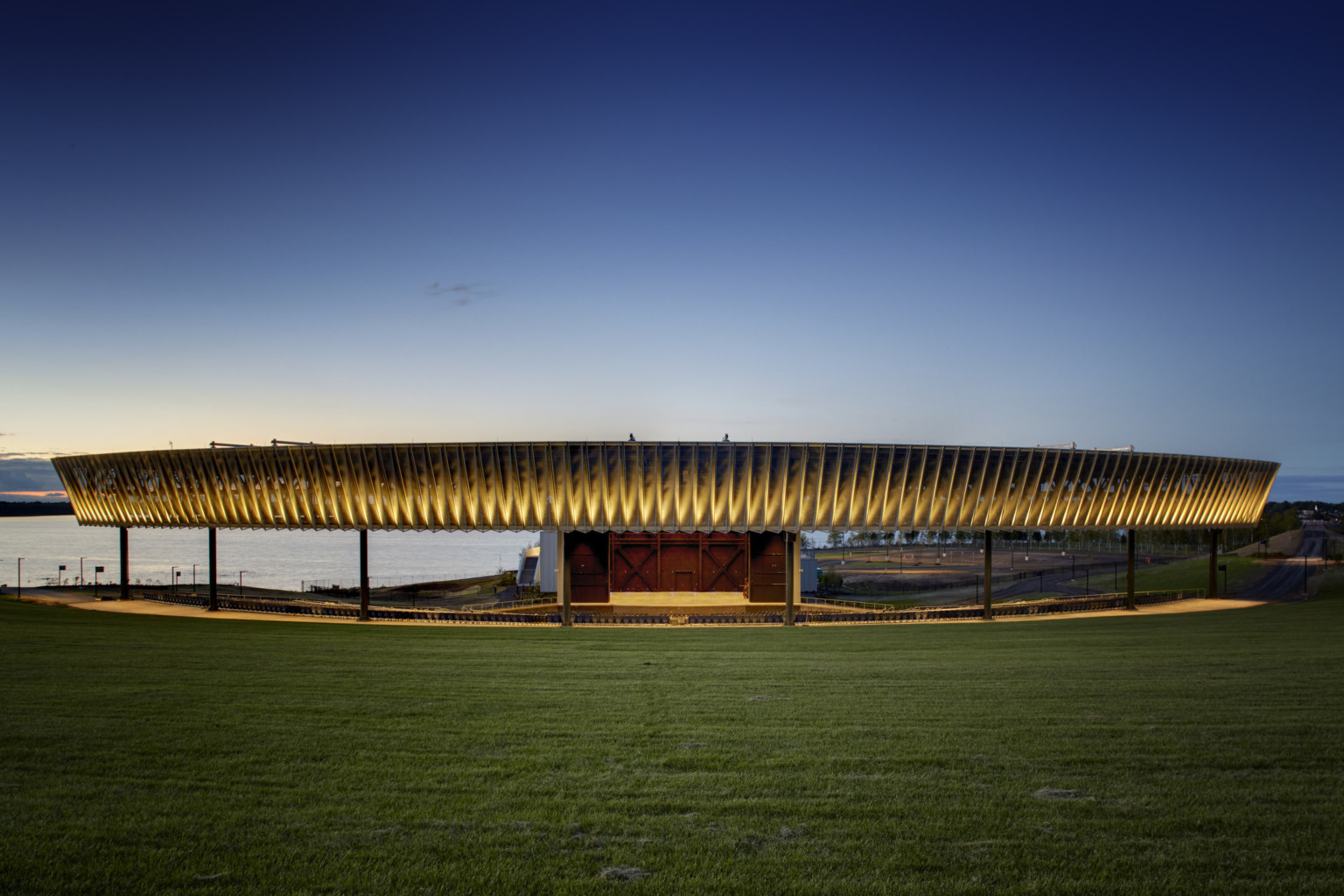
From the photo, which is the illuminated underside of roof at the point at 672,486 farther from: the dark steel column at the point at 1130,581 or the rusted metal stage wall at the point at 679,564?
the rusted metal stage wall at the point at 679,564

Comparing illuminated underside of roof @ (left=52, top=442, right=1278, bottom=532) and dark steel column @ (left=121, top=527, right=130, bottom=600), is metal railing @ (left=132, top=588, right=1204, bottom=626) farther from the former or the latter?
dark steel column @ (left=121, top=527, right=130, bottom=600)

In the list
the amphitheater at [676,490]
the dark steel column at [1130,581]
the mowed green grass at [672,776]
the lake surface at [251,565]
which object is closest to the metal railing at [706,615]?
the amphitheater at [676,490]

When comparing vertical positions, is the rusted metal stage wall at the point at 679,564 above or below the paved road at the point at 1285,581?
above

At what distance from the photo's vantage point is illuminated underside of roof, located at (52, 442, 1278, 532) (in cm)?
2962

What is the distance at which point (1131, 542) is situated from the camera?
32.8 metres

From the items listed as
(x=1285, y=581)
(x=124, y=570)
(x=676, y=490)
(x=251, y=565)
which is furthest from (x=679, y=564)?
(x=251, y=565)

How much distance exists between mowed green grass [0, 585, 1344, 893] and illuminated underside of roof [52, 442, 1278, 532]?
1481 centimetres

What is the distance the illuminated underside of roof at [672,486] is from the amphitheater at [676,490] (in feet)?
0.18

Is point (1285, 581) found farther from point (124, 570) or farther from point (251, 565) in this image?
point (251, 565)

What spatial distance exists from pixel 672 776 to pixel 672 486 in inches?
852

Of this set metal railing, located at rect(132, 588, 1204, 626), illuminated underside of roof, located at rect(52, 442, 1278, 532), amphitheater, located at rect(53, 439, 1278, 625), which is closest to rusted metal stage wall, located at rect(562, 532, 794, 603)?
amphitheater, located at rect(53, 439, 1278, 625)

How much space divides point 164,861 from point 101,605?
121 feet

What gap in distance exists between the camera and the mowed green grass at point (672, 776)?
6027mm

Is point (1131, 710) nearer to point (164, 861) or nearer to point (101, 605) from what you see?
point (164, 861)
